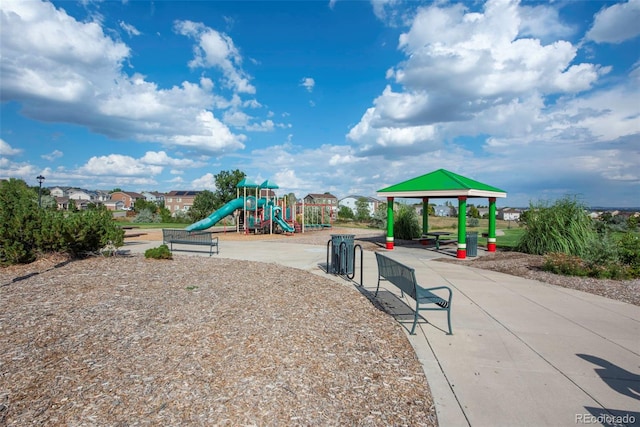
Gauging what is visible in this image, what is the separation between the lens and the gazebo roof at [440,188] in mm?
13844

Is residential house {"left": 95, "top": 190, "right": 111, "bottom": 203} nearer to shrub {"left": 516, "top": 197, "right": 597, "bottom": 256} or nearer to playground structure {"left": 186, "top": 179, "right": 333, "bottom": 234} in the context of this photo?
playground structure {"left": 186, "top": 179, "right": 333, "bottom": 234}

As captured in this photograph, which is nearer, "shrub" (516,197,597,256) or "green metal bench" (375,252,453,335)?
"green metal bench" (375,252,453,335)

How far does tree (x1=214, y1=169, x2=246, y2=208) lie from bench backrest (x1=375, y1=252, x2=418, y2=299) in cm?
3267

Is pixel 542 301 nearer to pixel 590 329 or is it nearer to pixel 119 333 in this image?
pixel 590 329

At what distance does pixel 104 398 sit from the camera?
10.7 feet

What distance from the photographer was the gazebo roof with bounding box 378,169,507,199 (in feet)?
45.4

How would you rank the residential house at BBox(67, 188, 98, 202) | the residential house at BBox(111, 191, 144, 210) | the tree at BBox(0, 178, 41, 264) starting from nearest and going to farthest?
the tree at BBox(0, 178, 41, 264) → the residential house at BBox(67, 188, 98, 202) → the residential house at BBox(111, 191, 144, 210)

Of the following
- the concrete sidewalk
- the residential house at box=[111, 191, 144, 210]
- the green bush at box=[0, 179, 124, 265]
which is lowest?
the concrete sidewalk

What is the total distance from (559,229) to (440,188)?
13.6 ft

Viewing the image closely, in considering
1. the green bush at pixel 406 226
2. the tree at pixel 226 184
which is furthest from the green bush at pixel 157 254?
Answer: the tree at pixel 226 184

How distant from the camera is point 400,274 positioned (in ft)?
20.3

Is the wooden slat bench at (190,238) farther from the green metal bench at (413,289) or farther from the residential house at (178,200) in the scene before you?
the residential house at (178,200)

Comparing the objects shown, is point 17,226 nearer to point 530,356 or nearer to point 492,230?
point 530,356

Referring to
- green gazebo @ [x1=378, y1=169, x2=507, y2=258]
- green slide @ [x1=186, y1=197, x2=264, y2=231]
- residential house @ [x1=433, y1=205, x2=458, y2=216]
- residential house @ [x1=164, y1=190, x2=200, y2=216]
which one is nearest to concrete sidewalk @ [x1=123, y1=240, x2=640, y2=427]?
green gazebo @ [x1=378, y1=169, x2=507, y2=258]
